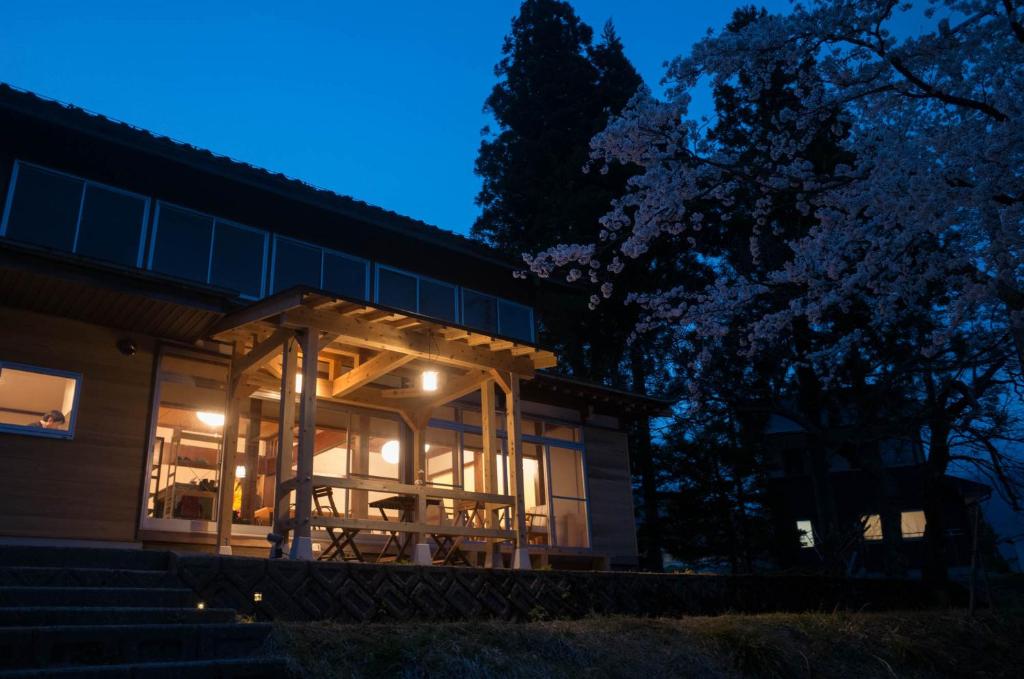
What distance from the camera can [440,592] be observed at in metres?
6.07

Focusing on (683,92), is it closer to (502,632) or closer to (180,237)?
(502,632)

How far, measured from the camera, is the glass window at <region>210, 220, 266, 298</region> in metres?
9.63

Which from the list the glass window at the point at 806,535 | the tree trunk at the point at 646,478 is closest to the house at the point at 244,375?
the tree trunk at the point at 646,478

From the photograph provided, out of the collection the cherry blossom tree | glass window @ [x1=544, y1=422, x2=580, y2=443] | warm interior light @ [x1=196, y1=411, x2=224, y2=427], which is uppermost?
the cherry blossom tree

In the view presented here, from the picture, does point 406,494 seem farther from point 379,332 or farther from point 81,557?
point 81,557

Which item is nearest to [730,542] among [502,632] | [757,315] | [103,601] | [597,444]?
[757,315]

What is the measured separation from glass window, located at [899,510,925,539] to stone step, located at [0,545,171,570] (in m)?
22.9

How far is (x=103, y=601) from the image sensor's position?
445 cm

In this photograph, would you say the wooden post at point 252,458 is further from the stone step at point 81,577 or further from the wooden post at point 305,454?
the stone step at point 81,577

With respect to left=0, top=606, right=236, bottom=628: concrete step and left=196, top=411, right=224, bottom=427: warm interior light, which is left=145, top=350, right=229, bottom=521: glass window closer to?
left=196, top=411, right=224, bottom=427: warm interior light

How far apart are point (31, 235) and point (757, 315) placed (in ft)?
42.1

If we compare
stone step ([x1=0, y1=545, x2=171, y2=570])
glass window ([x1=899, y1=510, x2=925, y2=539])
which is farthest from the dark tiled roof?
glass window ([x1=899, y1=510, x2=925, y2=539])

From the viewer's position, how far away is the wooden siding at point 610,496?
1191cm

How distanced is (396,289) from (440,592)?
6.02 meters
